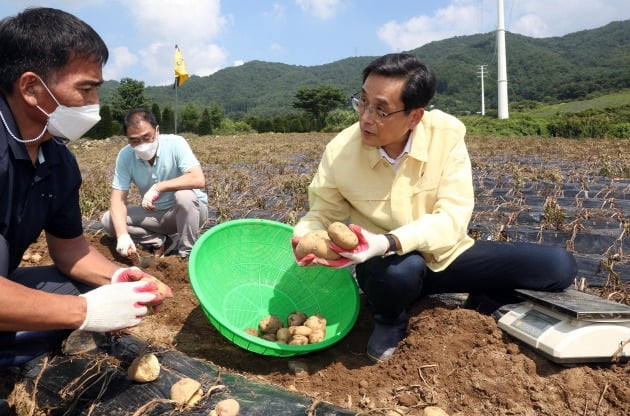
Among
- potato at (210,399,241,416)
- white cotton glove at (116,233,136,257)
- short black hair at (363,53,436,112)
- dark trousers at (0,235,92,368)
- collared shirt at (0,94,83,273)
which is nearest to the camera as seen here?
potato at (210,399,241,416)

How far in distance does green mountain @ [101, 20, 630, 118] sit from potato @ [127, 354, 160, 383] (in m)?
53.6

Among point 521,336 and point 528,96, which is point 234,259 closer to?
point 521,336

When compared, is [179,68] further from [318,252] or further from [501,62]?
[501,62]

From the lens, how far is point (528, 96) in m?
71.4

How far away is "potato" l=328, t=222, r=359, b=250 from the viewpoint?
184 centimetres

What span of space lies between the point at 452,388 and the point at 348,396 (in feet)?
1.28

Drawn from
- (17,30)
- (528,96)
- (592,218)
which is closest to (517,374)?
(17,30)

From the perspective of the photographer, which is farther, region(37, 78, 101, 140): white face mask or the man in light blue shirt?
the man in light blue shirt

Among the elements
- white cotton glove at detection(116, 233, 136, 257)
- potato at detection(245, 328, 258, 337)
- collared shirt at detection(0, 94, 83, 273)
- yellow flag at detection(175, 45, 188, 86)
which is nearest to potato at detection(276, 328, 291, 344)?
potato at detection(245, 328, 258, 337)

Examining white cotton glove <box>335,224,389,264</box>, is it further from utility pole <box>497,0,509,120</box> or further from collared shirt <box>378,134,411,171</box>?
utility pole <box>497,0,509,120</box>

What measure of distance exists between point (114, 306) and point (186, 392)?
35 centimetres

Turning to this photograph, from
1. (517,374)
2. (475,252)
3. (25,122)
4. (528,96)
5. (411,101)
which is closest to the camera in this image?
(25,122)

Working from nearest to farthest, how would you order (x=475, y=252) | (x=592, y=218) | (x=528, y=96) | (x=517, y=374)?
(x=517, y=374) → (x=475, y=252) → (x=592, y=218) → (x=528, y=96)

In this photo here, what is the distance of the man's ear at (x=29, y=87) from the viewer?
5.14ft
